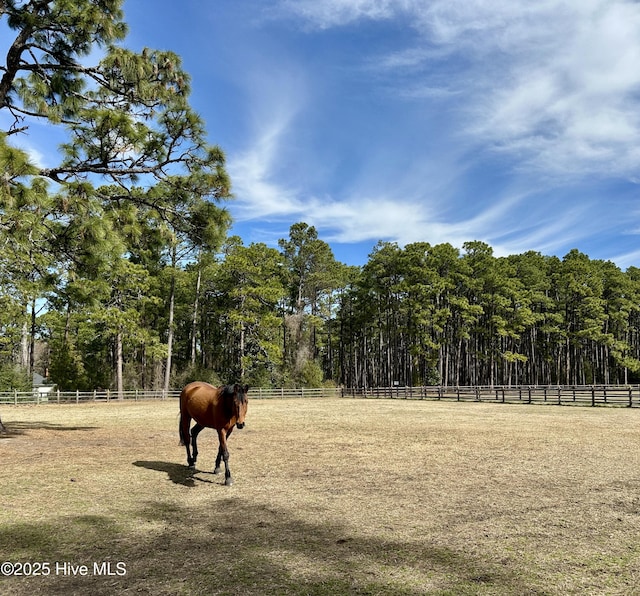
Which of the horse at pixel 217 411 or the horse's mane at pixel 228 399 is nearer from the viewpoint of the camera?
the horse at pixel 217 411

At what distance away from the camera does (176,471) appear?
7277 mm

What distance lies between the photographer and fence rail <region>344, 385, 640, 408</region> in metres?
23.3

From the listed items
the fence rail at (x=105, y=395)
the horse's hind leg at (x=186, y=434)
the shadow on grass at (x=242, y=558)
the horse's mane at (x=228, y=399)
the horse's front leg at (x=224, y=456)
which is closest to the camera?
the shadow on grass at (x=242, y=558)

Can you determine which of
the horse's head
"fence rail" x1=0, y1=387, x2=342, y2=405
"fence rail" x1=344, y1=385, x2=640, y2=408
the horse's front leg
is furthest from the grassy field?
"fence rail" x1=0, y1=387, x2=342, y2=405

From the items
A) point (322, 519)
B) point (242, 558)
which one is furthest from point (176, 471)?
point (242, 558)

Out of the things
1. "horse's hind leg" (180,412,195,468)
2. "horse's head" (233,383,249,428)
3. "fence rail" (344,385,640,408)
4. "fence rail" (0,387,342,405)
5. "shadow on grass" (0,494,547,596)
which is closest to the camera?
"shadow on grass" (0,494,547,596)

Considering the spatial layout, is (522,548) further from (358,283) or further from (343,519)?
(358,283)

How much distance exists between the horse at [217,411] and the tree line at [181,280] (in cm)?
309

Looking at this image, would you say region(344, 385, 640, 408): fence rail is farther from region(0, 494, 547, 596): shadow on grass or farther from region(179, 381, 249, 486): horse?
region(0, 494, 547, 596): shadow on grass

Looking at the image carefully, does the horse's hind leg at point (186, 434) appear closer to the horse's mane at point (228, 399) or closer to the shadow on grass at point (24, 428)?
the horse's mane at point (228, 399)

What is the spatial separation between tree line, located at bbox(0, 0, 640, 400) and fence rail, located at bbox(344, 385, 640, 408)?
623 centimetres

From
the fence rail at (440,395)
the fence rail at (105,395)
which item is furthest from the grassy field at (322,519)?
the fence rail at (105,395)

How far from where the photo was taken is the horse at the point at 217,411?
6691mm

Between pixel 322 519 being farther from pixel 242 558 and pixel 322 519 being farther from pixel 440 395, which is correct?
pixel 440 395
